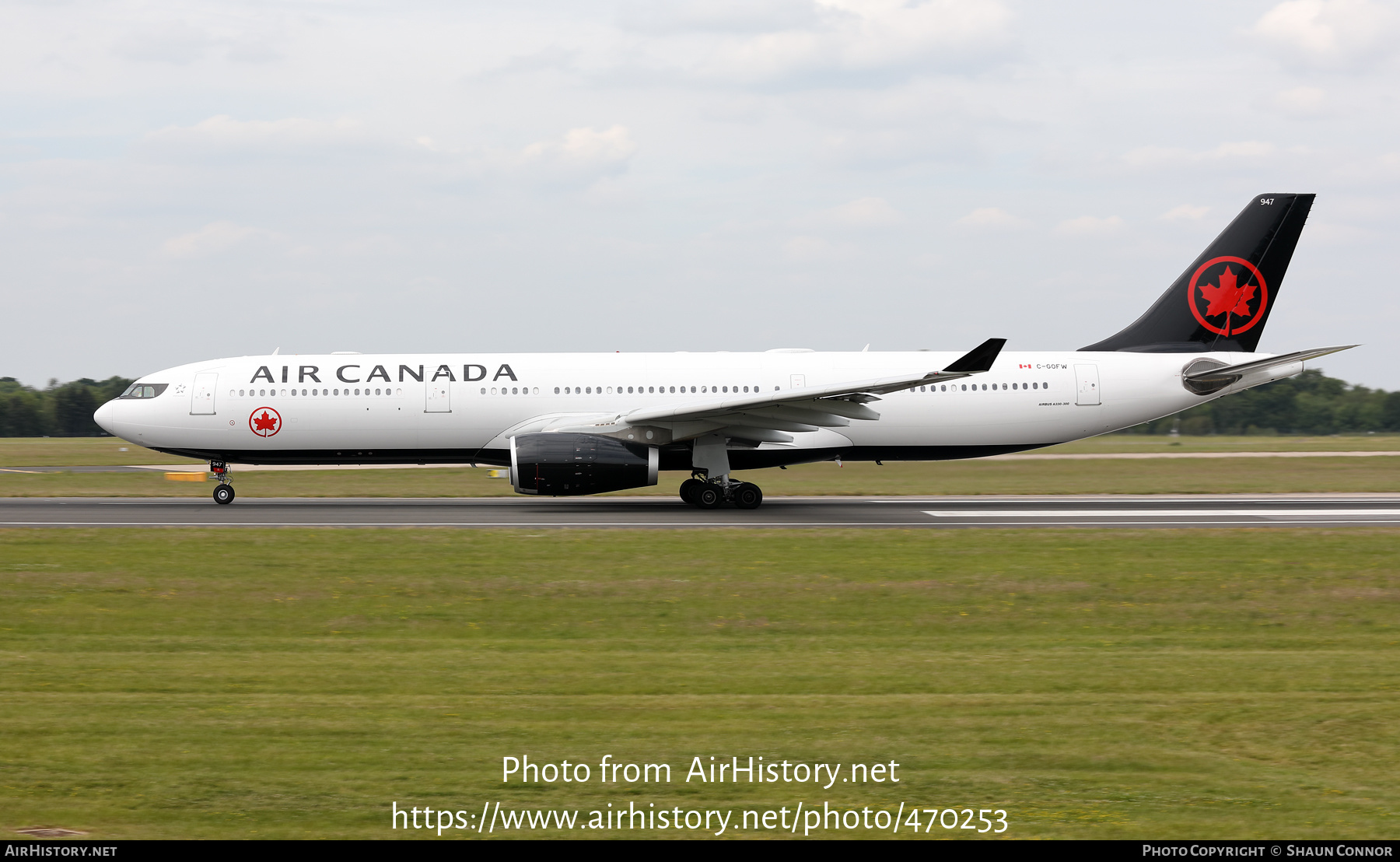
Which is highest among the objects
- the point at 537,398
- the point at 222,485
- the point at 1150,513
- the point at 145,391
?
the point at 145,391

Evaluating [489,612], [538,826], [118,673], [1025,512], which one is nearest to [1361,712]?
[538,826]

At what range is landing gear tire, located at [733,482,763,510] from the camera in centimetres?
2464

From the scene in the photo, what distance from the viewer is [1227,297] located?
2727cm

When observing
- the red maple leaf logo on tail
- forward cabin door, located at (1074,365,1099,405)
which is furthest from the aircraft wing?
the red maple leaf logo on tail

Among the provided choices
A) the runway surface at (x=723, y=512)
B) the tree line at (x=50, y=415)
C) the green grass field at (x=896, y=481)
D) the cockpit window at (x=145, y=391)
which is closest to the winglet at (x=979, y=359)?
the runway surface at (x=723, y=512)

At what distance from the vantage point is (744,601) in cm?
1330

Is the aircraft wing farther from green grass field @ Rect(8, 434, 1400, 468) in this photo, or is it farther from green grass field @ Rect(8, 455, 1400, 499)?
green grass field @ Rect(8, 434, 1400, 468)

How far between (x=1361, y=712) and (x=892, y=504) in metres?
17.7

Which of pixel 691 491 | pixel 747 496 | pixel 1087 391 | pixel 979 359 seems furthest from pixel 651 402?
pixel 1087 391

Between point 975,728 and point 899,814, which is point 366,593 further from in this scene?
point 899,814

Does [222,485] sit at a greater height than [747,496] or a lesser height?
greater

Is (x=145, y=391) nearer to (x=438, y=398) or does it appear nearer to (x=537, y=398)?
(x=438, y=398)

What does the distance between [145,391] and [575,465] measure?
10.7 m

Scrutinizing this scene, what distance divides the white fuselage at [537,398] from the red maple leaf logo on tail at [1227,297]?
1.67 metres
